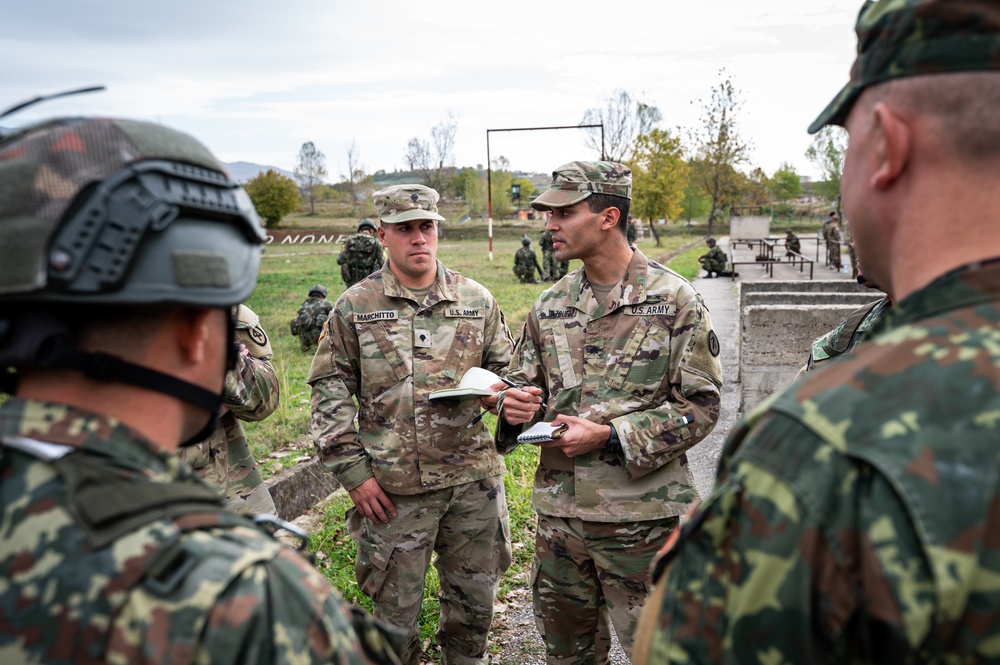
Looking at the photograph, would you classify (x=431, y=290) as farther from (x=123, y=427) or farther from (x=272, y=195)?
(x=272, y=195)

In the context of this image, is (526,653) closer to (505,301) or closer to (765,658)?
(765,658)

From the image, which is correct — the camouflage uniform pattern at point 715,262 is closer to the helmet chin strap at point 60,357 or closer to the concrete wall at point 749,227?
the concrete wall at point 749,227

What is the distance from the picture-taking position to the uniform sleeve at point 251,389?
10.4 feet

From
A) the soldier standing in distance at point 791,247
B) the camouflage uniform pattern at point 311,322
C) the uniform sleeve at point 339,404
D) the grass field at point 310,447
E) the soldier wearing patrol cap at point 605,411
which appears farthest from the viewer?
the soldier standing in distance at point 791,247

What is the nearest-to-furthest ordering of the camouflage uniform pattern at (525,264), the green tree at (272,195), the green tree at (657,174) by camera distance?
1. the camouflage uniform pattern at (525,264)
2. the green tree at (657,174)
3. the green tree at (272,195)

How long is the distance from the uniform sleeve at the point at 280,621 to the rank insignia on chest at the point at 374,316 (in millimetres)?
2515

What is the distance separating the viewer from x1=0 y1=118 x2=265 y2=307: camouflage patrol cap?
119cm

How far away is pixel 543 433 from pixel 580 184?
1.12 m

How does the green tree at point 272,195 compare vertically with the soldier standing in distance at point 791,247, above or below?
above

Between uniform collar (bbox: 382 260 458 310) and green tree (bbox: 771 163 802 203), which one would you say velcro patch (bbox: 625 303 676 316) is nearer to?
uniform collar (bbox: 382 260 458 310)

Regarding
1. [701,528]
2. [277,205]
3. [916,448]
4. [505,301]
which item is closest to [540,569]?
[701,528]

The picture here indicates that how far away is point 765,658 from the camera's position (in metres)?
1.19

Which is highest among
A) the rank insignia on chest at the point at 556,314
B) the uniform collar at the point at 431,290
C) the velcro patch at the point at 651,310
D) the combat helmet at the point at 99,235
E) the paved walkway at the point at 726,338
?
the combat helmet at the point at 99,235

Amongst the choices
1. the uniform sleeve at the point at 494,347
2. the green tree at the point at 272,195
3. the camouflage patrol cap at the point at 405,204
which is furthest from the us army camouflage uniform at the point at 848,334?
the green tree at the point at 272,195
